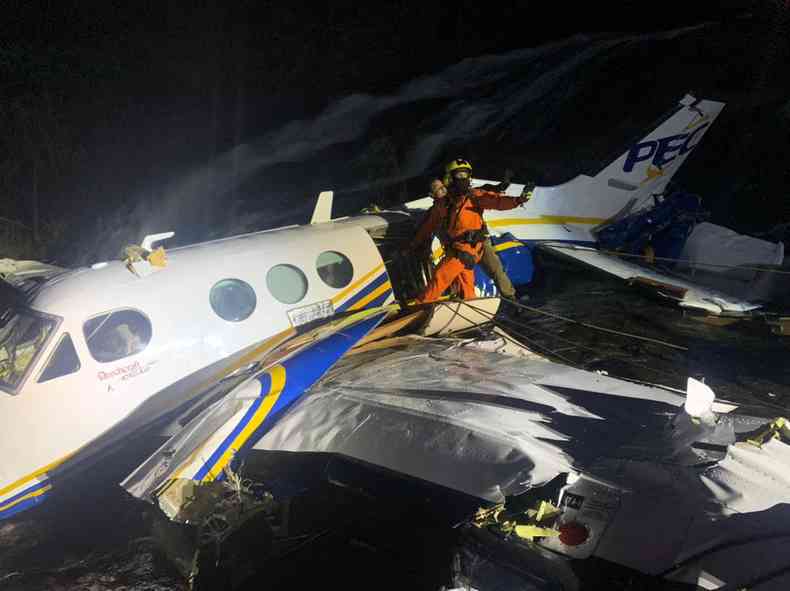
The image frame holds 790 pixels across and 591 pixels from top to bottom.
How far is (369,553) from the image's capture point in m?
6.50

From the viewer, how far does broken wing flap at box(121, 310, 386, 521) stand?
5.89m

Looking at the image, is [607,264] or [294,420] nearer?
[294,420]

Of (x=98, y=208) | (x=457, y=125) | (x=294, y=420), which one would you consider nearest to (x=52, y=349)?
(x=294, y=420)

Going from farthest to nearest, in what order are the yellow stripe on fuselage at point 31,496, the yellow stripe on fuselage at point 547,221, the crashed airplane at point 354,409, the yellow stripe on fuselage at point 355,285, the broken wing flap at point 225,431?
the yellow stripe on fuselage at point 547,221
the yellow stripe on fuselage at point 355,285
the yellow stripe on fuselage at point 31,496
the broken wing flap at point 225,431
the crashed airplane at point 354,409

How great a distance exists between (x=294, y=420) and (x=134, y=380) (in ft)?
6.58

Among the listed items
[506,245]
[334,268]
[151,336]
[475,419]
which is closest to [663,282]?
[506,245]

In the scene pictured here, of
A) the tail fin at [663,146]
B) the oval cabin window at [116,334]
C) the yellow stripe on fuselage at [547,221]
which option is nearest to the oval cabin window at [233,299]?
the oval cabin window at [116,334]

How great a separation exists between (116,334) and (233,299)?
1.56 meters

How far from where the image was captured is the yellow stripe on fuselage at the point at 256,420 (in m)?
6.20

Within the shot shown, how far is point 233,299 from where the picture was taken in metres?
8.04

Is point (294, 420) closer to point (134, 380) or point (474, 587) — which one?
point (134, 380)

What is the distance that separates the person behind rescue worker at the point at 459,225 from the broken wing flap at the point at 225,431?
3.31m

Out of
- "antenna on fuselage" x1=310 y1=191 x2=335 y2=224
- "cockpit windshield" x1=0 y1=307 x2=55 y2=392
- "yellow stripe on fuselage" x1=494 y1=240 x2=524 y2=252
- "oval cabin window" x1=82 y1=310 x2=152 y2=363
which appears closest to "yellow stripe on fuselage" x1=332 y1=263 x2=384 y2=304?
"antenna on fuselage" x1=310 y1=191 x2=335 y2=224

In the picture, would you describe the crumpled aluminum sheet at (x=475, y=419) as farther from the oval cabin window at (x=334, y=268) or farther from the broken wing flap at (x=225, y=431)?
the oval cabin window at (x=334, y=268)
